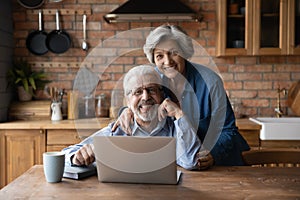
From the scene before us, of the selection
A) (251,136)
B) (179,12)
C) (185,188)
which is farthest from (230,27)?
(185,188)

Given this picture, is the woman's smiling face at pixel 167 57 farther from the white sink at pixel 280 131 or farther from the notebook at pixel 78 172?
the white sink at pixel 280 131

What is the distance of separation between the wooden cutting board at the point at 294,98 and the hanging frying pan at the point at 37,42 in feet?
7.49

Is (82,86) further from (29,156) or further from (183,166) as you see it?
(183,166)

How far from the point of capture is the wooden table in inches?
54.4

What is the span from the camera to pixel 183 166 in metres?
1.76

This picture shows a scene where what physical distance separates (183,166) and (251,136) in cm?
172

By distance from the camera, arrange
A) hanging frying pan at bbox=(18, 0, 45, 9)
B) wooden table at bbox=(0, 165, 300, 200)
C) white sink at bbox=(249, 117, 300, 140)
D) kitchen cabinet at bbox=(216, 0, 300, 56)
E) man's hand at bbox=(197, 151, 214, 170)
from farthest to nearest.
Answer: hanging frying pan at bbox=(18, 0, 45, 9), kitchen cabinet at bbox=(216, 0, 300, 56), white sink at bbox=(249, 117, 300, 140), man's hand at bbox=(197, 151, 214, 170), wooden table at bbox=(0, 165, 300, 200)

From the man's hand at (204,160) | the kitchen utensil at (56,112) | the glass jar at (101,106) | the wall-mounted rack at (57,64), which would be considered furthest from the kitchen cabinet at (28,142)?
the man's hand at (204,160)

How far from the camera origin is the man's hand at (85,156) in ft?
5.48

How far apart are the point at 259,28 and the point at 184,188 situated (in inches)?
97.6

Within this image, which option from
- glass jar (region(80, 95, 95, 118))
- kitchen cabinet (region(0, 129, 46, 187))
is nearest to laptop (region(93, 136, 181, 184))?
glass jar (region(80, 95, 95, 118))

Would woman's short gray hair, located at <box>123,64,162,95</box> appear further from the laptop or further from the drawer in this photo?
the drawer

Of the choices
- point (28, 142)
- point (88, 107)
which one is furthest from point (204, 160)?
point (28, 142)

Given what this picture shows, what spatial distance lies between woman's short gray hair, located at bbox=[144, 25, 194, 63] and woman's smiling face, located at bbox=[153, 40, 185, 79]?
0.7 inches
